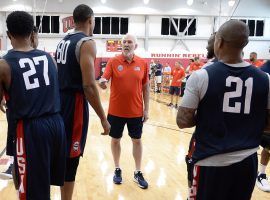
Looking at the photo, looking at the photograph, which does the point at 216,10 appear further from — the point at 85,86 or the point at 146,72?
the point at 85,86

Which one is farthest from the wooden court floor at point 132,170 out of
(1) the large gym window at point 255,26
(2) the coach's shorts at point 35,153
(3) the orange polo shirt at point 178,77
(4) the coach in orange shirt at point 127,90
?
(1) the large gym window at point 255,26

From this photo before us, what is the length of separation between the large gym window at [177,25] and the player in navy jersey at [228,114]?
2063 cm

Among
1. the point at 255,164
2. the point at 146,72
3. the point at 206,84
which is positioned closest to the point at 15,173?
the point at 206,84

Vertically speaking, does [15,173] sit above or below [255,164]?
below

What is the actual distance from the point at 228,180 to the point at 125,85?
2.27 meters

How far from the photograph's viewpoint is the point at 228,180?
1.91 metres

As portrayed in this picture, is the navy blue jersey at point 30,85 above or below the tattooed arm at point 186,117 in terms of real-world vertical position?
above

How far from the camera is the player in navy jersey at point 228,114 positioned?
72.3 inches

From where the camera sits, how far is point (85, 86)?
2.58m

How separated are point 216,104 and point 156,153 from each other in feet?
12.6

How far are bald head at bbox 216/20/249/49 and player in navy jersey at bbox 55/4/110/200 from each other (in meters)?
1.06

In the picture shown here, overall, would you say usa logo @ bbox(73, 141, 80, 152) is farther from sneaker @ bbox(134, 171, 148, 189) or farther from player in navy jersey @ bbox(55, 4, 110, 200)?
sneaker @ bbox(134, 171, 148, 189)

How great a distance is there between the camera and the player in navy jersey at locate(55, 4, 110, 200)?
2557 mm

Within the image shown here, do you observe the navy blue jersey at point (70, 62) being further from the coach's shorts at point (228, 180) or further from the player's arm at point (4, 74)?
the coach's shorts at point (228, 180)
